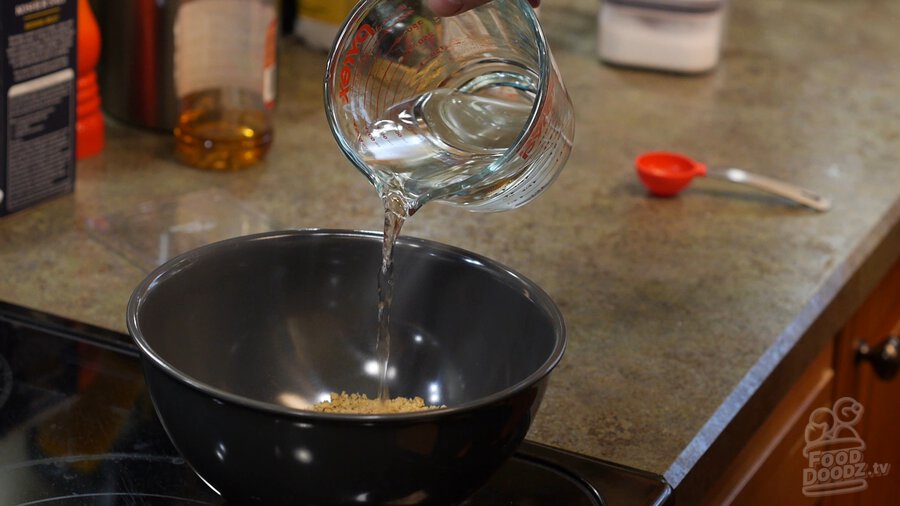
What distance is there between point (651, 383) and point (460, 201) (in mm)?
204

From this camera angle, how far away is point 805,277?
102cm

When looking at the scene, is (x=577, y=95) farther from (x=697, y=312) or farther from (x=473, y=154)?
(x=473, y=154)

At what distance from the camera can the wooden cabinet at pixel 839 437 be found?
92 centimetres

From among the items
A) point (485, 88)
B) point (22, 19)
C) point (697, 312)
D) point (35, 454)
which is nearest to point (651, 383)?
point (697, 312)

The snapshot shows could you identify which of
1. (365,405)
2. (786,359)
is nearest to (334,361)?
(365,405)

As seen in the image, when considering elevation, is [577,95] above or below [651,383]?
below

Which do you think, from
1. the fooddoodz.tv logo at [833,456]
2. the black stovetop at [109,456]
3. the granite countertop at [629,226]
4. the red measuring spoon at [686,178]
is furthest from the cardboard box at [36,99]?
the fooddoodz.tv logo at [833,456]

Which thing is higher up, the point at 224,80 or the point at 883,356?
the point at 224,80

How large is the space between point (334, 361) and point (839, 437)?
52 centimetres

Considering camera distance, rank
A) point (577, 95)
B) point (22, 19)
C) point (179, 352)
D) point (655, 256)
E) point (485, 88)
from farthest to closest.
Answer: point (577, 95) → point (655, 256) → point (22, 19) → point (485, 88) → point (179, 352)

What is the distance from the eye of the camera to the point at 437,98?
0.83m

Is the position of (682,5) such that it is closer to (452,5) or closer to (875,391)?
(875,391)

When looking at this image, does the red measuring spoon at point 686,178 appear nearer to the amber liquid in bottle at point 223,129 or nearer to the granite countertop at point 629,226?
the granite countertop at point 629,226

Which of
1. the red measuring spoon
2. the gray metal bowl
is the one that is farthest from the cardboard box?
the red measuring spoon
